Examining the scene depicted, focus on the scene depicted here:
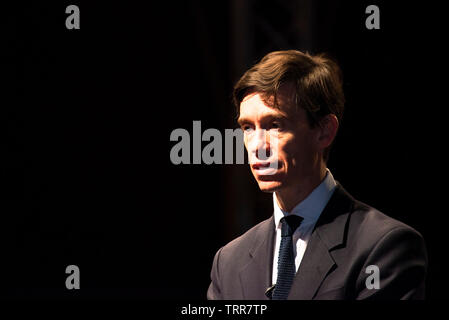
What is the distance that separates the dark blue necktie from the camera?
1.73m

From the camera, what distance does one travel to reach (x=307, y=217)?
6.05 feet

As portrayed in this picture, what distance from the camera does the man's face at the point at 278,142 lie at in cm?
174

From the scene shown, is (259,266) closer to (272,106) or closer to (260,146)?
(260,146)

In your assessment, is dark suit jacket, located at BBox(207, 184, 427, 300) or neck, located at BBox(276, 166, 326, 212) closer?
dark suit jacket, located at BBox(207, 184, 427, 300)

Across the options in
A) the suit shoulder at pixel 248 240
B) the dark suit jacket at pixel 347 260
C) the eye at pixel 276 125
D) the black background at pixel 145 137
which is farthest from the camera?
the black background at pixel 145 137

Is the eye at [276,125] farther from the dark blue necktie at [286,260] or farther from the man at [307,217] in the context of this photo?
the dark blue necktie at [286,260]

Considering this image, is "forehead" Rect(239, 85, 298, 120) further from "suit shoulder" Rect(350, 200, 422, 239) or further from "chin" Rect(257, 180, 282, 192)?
"suit shoulder" Rect(350, 200, 422, 239)

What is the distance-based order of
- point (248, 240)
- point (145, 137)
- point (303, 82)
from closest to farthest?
point (303, 82) → point (248, 240) → point (145, 137)

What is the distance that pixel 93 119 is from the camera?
4824 millimetres

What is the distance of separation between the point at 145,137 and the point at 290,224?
10.4 ft

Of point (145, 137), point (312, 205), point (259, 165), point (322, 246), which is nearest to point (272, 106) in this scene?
point (259, 165)

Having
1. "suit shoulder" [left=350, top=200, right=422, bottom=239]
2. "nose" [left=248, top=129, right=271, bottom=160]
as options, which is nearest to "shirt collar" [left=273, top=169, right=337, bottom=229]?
"suit shoulder" [left=350, top=200, right=422, bottom=239]

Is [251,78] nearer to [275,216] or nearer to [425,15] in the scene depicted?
[275,216]

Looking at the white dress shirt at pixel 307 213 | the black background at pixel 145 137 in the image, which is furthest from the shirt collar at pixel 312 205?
the black background at pixel 145 137
